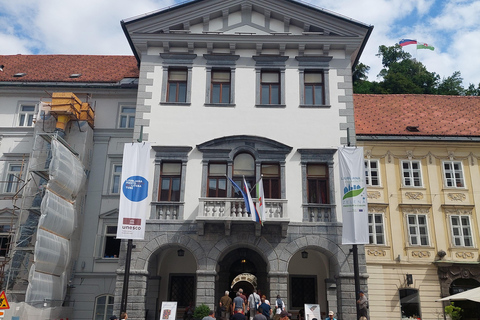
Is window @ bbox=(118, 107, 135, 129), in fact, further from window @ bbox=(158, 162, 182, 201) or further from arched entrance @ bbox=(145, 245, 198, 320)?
arched entrance @ bbox=(145, 245, 198, 320)

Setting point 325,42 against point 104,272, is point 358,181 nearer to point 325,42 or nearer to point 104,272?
point 325,42

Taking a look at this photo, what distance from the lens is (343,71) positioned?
76.2 feet

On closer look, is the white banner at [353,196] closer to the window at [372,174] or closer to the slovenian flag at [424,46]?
the window at [372,174]

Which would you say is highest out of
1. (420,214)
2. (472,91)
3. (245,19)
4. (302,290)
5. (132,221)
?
(472,91)

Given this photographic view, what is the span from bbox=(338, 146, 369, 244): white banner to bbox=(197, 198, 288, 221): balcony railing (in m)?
2.59

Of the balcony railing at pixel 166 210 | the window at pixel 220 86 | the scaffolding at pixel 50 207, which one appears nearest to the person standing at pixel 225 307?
the balcony railing at pixel 166 210

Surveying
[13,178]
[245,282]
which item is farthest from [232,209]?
[13,178]

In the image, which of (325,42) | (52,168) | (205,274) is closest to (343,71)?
(325,42)

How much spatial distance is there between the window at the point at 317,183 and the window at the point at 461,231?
8.16 meters

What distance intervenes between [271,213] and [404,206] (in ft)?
28.2

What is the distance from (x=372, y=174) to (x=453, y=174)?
438 cm

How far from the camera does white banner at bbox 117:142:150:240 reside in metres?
19.1

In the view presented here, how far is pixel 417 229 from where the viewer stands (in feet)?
80.9

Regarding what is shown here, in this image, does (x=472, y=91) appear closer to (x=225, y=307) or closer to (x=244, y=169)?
(x=244, y=169)
